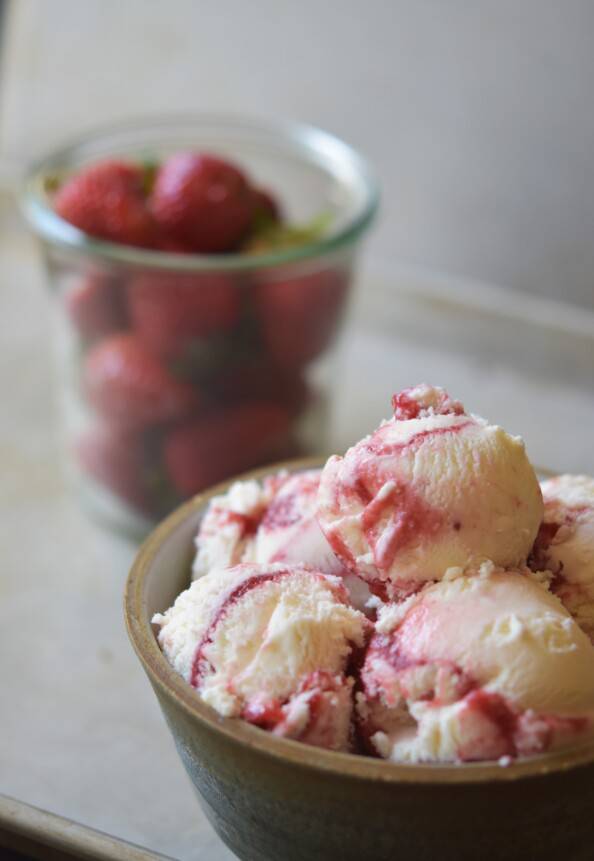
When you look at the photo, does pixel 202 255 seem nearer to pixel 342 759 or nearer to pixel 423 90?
pixel 423 90

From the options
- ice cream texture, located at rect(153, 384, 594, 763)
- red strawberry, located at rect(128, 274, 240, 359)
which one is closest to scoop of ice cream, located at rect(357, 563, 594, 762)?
ice cream texture, located at rect(153, 384, 594, 763)

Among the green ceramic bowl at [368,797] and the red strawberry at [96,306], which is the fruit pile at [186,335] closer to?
the red strawberry at [96,306]

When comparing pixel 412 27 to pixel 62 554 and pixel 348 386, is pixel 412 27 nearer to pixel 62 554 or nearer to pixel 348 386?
pixel 348 386

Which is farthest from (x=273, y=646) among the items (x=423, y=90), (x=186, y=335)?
(x=423, y=90)

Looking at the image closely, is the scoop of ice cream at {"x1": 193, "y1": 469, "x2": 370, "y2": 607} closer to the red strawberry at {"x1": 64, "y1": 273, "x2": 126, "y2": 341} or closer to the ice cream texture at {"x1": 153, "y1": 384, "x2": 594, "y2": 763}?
the ice cream texture at {"x1": 153, "y1": 384, "x2": 594, "y2": 763}

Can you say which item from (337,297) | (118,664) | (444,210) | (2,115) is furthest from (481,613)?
(2,115)

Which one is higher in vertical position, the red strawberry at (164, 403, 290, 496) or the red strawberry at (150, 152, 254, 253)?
the red strawberry at (150, 152, 254, 253)

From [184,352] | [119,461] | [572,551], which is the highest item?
[572,551]
